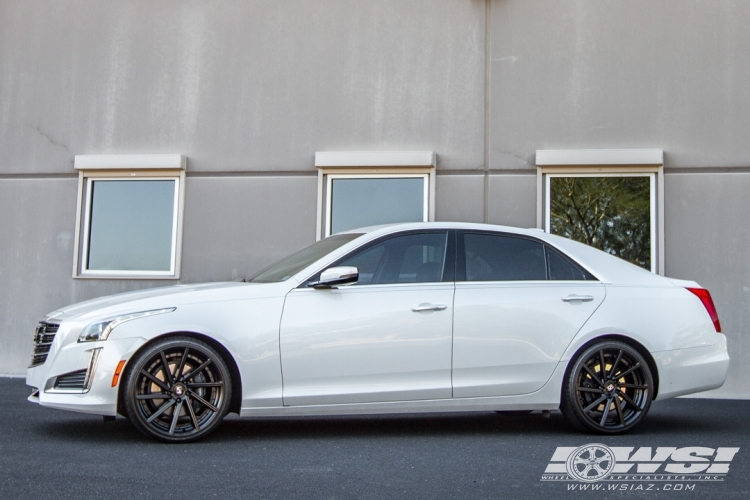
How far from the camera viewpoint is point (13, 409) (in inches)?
306

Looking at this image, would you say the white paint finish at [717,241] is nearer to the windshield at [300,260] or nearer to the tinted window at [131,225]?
the windshield at [300,260]

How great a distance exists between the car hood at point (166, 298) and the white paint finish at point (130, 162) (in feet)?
15.5

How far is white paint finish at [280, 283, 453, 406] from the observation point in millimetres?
6191

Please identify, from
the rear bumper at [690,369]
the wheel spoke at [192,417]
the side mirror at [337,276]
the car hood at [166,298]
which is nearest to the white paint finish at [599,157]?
the rear bumper at [690,369]

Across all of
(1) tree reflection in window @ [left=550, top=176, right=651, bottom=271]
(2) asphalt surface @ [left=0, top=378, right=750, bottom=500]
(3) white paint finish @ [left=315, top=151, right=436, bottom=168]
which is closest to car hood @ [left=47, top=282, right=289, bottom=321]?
(2) asphalt surface @ [left=0, top=378, right=750, bottom=500]

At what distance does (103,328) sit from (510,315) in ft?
9.17

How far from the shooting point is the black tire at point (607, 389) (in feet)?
Result: 21.6

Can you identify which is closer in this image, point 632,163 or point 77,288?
point 632,163

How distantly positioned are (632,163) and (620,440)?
15.3 feet

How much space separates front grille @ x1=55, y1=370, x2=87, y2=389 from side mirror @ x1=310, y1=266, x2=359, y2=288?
5.35 ft

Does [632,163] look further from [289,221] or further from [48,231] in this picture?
[48,231]

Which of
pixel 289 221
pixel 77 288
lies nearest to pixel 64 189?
pixel 77 288

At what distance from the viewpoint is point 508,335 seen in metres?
6.51

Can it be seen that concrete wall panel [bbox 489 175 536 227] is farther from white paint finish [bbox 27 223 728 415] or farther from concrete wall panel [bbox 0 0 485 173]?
white paint finish [bbox 27 223 728 415]
